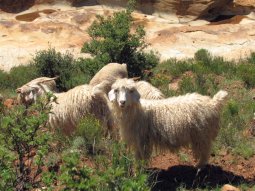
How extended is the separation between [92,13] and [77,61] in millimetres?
3991

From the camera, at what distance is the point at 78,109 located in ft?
28.7

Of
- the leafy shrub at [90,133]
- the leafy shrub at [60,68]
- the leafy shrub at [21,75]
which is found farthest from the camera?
the leafy shrub at [21,75]

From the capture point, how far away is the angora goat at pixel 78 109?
8.74 m

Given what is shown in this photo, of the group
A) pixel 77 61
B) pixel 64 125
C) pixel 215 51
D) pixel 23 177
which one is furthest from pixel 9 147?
pixel 215 51

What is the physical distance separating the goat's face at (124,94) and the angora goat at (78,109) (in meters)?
1.58

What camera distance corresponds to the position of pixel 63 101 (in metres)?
8.81

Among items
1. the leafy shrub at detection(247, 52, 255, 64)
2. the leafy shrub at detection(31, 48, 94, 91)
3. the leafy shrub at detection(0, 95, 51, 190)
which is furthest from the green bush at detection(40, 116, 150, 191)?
the leafy shrub at detection(247, 52, 255, 64)

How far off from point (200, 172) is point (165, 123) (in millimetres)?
989

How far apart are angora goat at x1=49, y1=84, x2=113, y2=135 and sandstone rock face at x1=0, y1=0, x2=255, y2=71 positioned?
6.48 m

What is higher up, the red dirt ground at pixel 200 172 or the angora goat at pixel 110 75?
the angora goat at pixel 110 75

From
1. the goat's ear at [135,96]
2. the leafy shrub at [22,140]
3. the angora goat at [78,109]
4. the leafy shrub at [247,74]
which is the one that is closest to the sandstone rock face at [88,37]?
the leafy shrub at [247,74]

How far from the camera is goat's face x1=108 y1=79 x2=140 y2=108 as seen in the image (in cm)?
707

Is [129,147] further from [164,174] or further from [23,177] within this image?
[23,177]

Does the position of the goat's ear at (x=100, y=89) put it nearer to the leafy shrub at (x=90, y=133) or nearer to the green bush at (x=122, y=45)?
the leafy shrub at (x=90, y=133)
